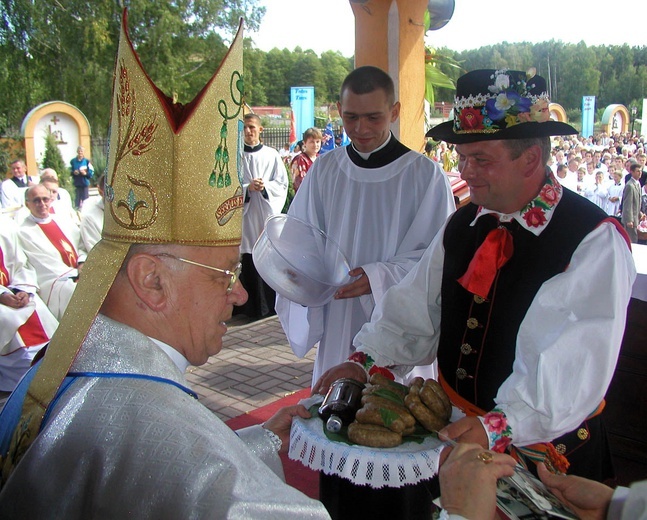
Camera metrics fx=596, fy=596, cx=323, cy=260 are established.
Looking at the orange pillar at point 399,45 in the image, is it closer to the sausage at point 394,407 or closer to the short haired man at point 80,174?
the sausage at point 394,407

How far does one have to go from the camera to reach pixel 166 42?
32.8 metres

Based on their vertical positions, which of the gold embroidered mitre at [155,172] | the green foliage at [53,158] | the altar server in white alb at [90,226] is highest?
the green foliage at [53,158]

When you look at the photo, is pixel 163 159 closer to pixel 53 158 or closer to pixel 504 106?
pixel 504 106

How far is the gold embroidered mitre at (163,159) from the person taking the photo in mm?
1367

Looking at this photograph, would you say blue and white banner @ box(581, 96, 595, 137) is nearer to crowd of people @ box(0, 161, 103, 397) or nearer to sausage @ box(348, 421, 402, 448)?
crowd of people @ box(0, 161, 103, 397)

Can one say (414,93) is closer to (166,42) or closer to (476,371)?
(476,371)

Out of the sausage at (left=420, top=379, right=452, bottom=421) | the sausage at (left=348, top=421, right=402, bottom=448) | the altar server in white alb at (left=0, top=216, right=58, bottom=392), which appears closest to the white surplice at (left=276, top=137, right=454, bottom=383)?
the sausage at (left=420, top=379, right=452, bottom=421)

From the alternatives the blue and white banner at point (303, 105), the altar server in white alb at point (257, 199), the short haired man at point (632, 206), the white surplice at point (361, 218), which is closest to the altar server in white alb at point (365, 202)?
the white surplice at point (361, 218)

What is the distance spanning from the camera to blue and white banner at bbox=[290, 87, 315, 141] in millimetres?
19906

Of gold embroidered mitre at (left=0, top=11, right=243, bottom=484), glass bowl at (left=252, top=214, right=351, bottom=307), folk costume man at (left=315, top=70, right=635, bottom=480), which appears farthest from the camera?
glass bowl at (left=252, top=214, right=351, bottom=307)

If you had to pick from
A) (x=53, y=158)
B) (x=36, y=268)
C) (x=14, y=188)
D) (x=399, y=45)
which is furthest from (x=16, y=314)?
(x=53, y=158)

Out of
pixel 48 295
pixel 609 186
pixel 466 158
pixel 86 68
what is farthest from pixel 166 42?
pixel 466 158

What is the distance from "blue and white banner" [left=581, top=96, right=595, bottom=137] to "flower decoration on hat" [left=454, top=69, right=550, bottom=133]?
29.4 m

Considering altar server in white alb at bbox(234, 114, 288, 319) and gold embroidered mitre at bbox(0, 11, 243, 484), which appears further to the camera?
altar server in white alb at bbox(234, 114, 288, 319)
